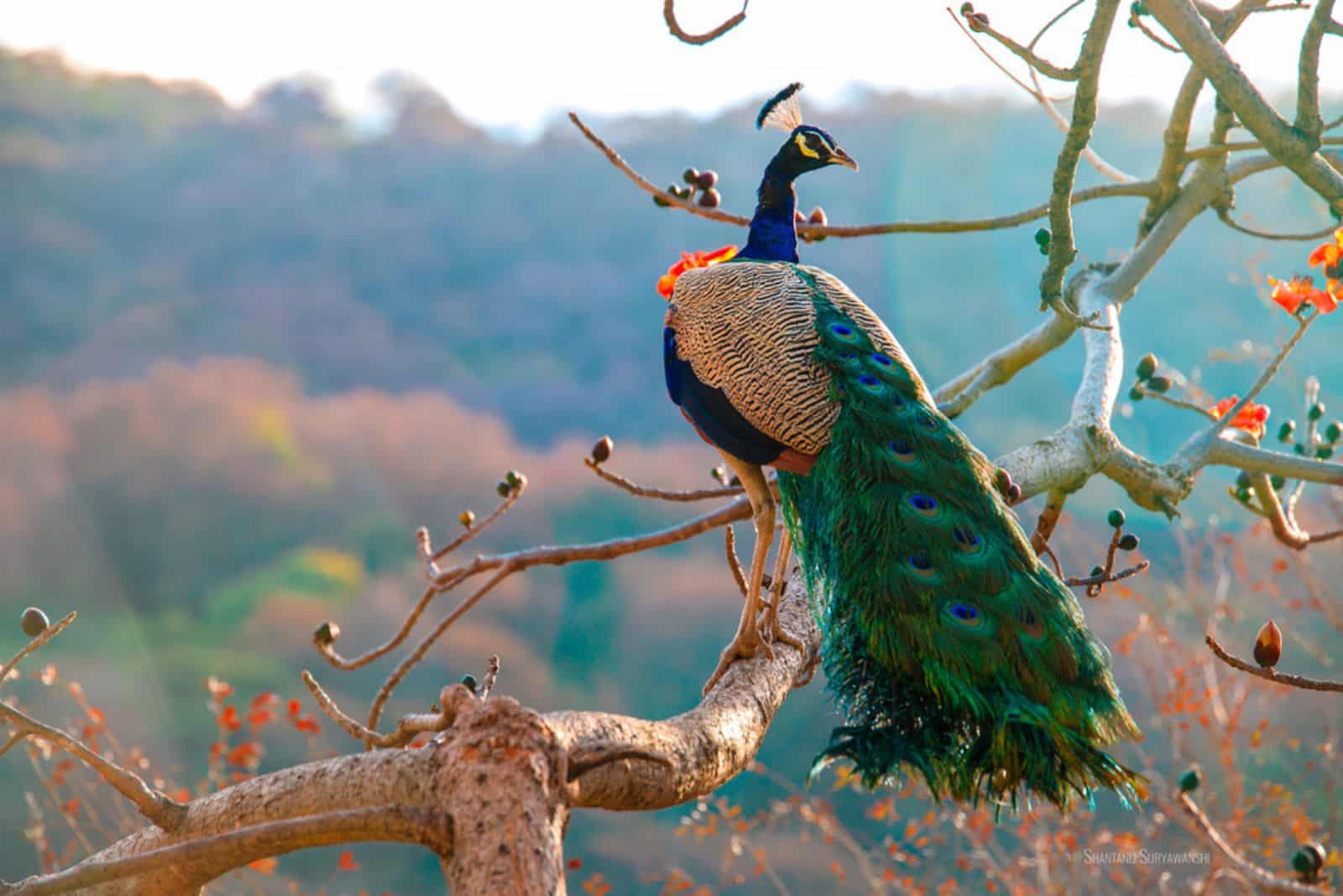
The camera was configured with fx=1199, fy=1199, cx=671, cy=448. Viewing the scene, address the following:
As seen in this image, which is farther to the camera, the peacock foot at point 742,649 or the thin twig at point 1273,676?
the peacock foot at point 742,649

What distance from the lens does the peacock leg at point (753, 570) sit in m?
2.68

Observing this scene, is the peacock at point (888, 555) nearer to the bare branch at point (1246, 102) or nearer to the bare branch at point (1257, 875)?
the bare branch at point (1257, 875)

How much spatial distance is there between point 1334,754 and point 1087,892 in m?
1.39

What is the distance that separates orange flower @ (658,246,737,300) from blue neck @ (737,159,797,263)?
0.09m

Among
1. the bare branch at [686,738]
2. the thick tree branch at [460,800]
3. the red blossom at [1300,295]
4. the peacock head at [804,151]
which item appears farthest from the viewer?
the peacock head at [804,151]

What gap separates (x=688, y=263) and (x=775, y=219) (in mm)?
281

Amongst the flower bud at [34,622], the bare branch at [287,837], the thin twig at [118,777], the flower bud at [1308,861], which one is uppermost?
the flower bud at [34,622]

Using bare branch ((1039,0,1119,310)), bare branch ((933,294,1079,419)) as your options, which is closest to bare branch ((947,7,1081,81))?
bare branch ((1039,0,1119,310))

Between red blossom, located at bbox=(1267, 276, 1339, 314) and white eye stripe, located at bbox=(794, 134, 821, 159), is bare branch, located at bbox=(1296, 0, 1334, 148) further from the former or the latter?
white eye stripe, located at bbox=(794, 134, 821, 159)

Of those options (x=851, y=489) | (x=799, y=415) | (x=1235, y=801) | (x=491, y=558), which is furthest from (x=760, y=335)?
(x=1235, y=801)

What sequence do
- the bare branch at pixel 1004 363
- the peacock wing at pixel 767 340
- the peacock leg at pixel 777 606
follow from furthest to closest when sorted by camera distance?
the bare branch at pixel 1004 363
the peacock leg at pixel 777 606
the peacock wing at pixel 767 340

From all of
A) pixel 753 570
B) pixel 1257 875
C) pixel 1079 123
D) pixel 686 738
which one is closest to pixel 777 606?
pixel 753 570

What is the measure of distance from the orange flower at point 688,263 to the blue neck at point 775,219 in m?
0.09

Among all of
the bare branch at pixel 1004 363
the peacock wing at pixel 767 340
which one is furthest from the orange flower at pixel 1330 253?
the peacock wing at pixel 767 340
